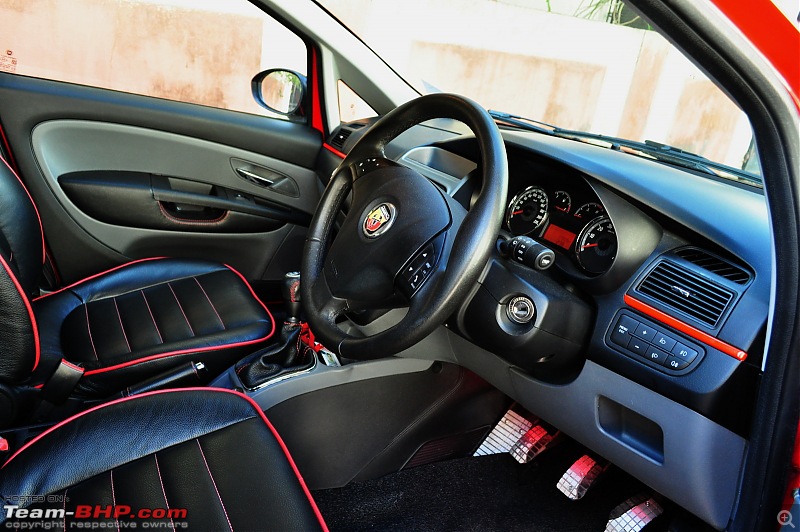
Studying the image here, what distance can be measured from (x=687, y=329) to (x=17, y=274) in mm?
1262

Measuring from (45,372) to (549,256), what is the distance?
1.04 m

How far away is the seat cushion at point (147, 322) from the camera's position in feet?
4.65

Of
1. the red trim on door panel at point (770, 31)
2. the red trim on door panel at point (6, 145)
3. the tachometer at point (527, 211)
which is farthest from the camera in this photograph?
the red trim on door panel at point (6, 145)

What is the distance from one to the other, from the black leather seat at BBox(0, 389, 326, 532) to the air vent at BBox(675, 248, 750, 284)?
78 cm

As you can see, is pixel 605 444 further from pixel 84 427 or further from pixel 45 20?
pixel 45 20

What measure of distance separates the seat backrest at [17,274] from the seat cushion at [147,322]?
13 cm

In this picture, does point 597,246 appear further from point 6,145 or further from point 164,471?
point 6,145

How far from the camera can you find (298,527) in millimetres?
975

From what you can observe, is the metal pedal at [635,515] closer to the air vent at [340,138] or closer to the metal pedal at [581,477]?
the metal pedal at [581,477]

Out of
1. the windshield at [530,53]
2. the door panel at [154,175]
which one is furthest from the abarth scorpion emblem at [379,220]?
the windshield at [530,53]

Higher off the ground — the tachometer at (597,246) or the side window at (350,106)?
the side window at (350,106)

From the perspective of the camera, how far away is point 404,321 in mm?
1022

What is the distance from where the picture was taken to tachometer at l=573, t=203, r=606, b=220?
1.24 m

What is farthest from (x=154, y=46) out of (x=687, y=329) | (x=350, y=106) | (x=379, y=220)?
(x=687, y=329)
